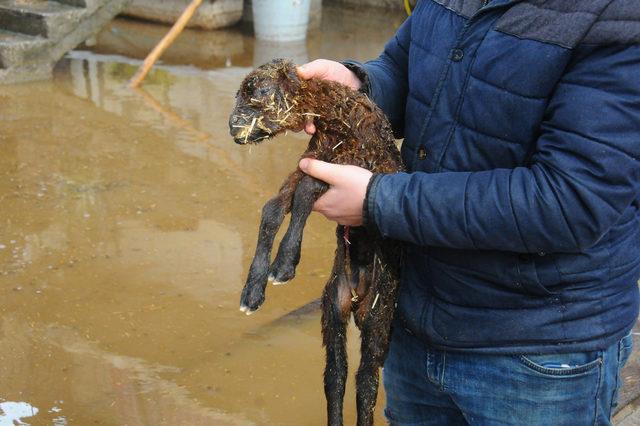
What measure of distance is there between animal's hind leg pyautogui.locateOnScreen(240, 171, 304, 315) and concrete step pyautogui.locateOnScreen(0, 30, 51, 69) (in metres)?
6.06

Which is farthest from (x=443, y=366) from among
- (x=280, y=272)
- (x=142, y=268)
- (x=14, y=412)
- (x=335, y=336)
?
(x=142, y=268)

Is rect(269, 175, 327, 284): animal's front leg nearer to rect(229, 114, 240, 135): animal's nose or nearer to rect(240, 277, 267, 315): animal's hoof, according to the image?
rect(240, 277, 267, 315): animal's hoof

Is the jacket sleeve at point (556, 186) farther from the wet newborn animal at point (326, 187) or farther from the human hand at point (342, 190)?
the wet newborn animal at point (326, 187)

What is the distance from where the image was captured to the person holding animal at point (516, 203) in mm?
1487

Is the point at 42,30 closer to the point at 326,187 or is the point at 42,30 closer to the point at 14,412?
the point at 14,412

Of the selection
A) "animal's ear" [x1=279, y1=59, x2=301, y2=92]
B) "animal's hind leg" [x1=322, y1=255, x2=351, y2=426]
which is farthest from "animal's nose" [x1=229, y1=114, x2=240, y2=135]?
"animal's hind leg" [x1=322, y1=255, x2=351, y2=426]

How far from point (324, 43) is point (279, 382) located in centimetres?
672

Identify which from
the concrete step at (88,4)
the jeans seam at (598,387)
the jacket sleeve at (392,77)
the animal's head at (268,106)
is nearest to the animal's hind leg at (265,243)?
the animal's head at (268,106)

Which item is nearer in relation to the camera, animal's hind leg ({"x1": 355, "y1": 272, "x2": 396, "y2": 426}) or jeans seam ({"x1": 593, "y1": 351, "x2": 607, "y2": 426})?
jeans seam ({"x1": 593, "y1": 351, "x2": 607, "y2": 426})

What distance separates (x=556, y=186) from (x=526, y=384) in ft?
1.59

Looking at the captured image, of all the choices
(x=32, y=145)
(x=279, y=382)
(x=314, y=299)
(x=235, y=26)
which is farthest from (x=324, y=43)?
(x=279, y=382)

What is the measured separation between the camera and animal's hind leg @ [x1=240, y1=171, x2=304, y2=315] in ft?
6.11

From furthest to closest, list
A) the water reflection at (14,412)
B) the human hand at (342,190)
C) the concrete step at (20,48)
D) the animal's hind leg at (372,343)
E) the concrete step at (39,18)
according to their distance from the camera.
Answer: the concrete step at (39,18) → the concrete step at (20,48) → the water reflection at (14,412) → the animal's hind leg at (372,343) → the human hand at (342,190)

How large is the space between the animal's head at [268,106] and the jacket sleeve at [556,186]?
0.97 ft
